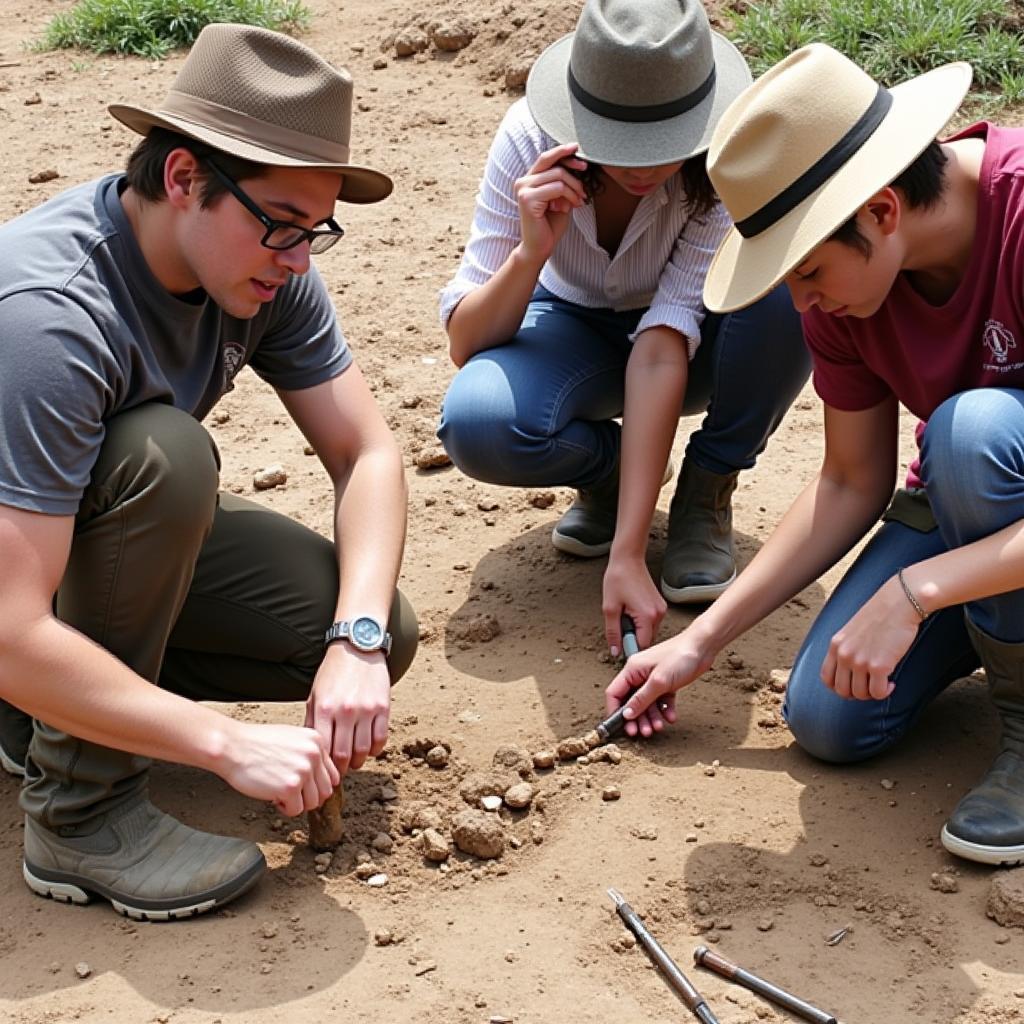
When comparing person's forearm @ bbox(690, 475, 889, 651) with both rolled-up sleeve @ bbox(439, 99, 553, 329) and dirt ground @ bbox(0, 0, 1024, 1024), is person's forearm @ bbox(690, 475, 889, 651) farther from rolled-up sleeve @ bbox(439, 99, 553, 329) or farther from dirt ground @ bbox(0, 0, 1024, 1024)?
rolled-up sleeve @ bbox(439, 99, 553, 329)

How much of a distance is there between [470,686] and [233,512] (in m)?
0.70

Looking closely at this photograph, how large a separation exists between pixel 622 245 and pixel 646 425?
0.45 m

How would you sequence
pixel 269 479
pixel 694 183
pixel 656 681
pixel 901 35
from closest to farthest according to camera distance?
1. pixel 656 681
2. pixel 694 183
3. pixel 269 479
4. pixel 901 35

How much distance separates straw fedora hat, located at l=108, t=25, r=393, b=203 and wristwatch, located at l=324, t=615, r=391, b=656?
32.5 inches

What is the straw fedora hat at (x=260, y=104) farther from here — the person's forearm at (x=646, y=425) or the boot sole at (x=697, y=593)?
the boot sole at (x=697, y=593)

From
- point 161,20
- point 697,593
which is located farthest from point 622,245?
point 161,20

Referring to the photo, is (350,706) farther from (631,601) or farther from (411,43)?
(411,43)

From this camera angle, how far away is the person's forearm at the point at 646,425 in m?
3.68

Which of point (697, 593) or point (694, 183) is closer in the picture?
point (694, 183)

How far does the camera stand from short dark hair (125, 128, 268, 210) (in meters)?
2.88

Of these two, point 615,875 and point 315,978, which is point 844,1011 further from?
point 315,978

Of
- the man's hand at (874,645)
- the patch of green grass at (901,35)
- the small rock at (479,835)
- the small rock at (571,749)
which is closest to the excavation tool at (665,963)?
the small rock at (479,835)

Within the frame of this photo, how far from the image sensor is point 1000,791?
10.2 feet

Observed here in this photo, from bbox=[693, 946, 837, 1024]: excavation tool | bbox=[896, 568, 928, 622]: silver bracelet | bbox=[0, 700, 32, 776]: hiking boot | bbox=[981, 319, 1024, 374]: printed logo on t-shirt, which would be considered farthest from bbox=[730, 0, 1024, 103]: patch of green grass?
bbox=[693, 946, 837, 1024]: excavation tool
